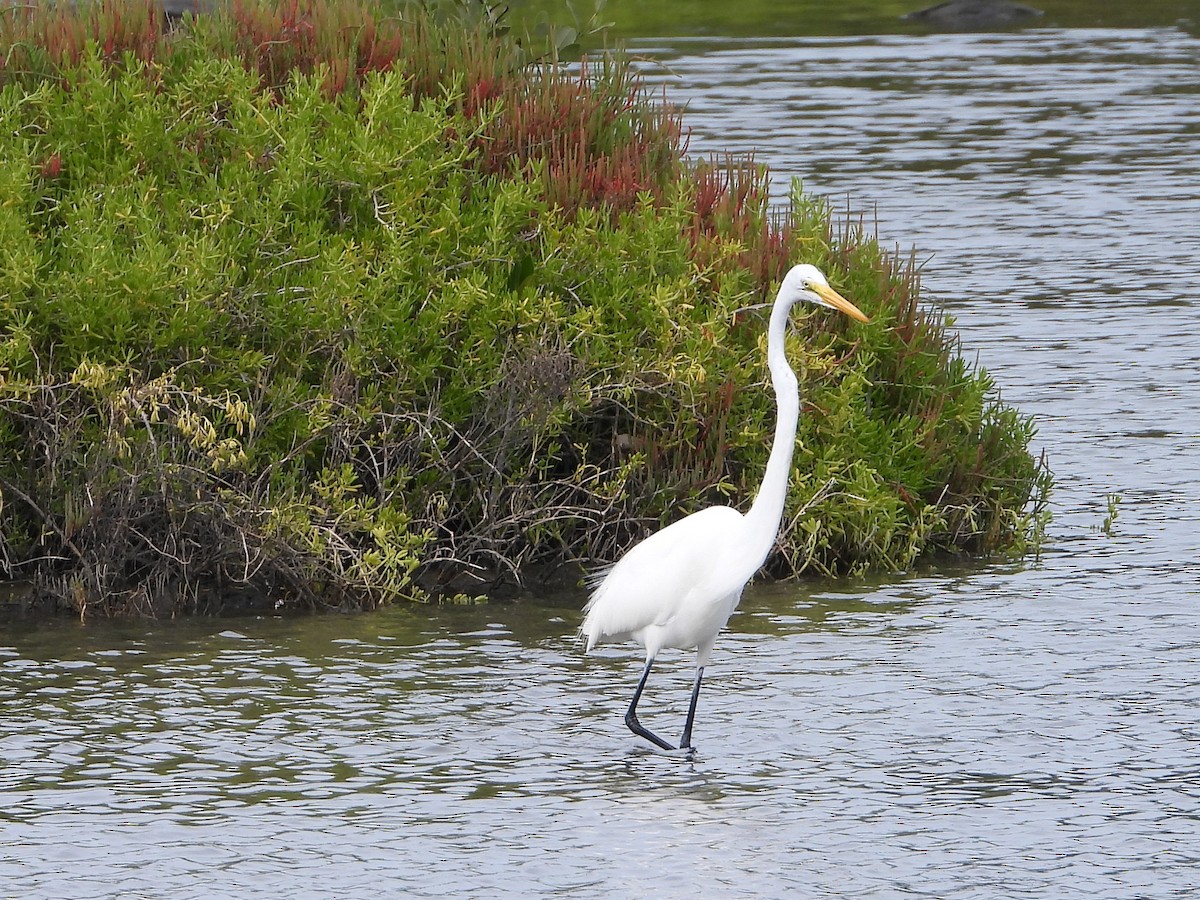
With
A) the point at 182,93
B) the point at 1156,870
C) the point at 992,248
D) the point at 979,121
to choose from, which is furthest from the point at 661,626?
the point at 979,121

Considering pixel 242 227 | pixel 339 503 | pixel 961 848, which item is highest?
pixel 242 227

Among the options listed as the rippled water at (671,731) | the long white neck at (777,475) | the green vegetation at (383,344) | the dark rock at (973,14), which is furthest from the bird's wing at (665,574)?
the dark rock at (973,14)

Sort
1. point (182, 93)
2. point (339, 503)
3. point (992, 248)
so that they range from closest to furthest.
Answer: point (339, 503)
point (182, 93)
point (992, 248)

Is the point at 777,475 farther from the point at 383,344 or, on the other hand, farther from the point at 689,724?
the point at 383,344

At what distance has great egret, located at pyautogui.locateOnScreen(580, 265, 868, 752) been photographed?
8086mm

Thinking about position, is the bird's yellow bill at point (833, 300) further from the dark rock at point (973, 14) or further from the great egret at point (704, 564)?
the dark rock at point (973, 14)

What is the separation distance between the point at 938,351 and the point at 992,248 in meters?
9.58

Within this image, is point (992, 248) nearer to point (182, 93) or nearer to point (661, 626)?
point (182, 93)

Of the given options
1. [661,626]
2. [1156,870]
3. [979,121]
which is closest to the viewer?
[1156,870]

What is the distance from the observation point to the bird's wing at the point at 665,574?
821 centimetres

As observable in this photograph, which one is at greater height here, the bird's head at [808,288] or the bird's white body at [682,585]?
the bird's head at [808,288]

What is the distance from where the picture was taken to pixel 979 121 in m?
29.1

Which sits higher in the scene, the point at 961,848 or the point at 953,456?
the point at 953,456

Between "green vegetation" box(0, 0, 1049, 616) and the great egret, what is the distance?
62.6 inches
